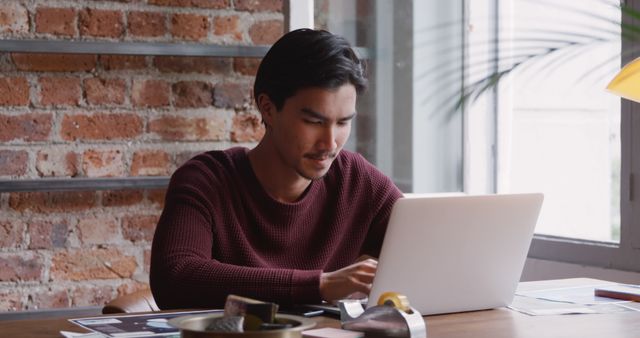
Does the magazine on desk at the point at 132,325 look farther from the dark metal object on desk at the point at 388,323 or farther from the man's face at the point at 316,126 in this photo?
the man's face at the point at 316,126

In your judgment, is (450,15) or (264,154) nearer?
(264,154)

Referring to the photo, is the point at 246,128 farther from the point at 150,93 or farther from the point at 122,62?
the point at 122,62

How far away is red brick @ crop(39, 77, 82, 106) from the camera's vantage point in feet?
9.23

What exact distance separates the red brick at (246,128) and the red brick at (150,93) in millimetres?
Answer: 219

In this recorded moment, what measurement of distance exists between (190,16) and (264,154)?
73 cm

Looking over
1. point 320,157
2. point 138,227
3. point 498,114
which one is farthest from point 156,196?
point 498,114

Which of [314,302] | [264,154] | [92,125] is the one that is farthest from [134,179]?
[314,302]

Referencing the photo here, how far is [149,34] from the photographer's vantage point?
2.90m

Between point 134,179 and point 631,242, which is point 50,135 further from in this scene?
point 631,242

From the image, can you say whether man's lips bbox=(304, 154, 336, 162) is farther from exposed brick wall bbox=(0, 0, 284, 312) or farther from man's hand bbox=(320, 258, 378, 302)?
exposed brick wall bbox=(0, 0, 284, 312)

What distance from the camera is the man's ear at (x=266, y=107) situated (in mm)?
2389

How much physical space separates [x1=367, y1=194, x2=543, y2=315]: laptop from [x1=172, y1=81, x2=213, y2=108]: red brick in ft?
4.19

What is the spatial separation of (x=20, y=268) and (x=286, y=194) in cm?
86

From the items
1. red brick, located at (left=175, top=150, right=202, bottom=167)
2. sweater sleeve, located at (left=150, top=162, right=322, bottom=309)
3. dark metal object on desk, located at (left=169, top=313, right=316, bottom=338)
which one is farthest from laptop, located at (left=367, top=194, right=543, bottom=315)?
red brick, located at (left=175, top=150, right=202, bottom=167)
